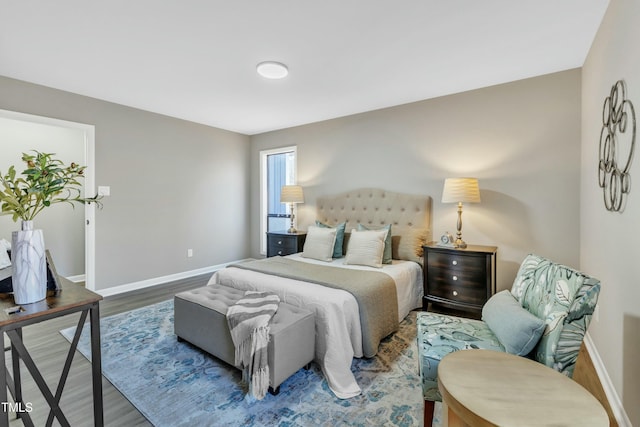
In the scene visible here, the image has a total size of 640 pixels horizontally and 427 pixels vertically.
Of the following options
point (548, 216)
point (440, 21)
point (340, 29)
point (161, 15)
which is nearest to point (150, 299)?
point (161, 15)

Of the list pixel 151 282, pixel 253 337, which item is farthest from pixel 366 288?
pixel 151 282

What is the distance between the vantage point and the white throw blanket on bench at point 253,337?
1806 mm

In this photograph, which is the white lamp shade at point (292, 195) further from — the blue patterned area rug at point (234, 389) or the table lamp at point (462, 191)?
the blue patterned area rug at point (234, 389)

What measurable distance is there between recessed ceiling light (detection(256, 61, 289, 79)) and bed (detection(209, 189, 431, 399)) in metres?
1.84

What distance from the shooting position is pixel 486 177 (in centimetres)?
327

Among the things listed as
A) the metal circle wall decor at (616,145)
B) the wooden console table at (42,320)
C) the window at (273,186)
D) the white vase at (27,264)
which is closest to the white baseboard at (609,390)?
the metal circle wall decor at (616,145)

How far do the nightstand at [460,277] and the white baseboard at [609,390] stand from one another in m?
0.80

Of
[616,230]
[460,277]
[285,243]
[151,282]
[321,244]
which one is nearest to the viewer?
[616,230]

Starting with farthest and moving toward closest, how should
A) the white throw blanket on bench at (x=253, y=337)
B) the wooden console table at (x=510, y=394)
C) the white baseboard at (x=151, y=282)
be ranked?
1. the white baseboard at (x=151, y=282)
2. the white throw blanket on bench at (x=253, y=337)
3. the wooden console table at (x=510, y=394)

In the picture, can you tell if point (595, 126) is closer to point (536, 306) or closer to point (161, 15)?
point (536, 306)

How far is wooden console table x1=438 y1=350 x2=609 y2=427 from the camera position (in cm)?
95

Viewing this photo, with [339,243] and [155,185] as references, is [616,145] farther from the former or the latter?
[155,185]

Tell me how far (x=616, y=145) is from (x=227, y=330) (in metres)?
2.78

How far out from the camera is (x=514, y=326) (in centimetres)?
146
